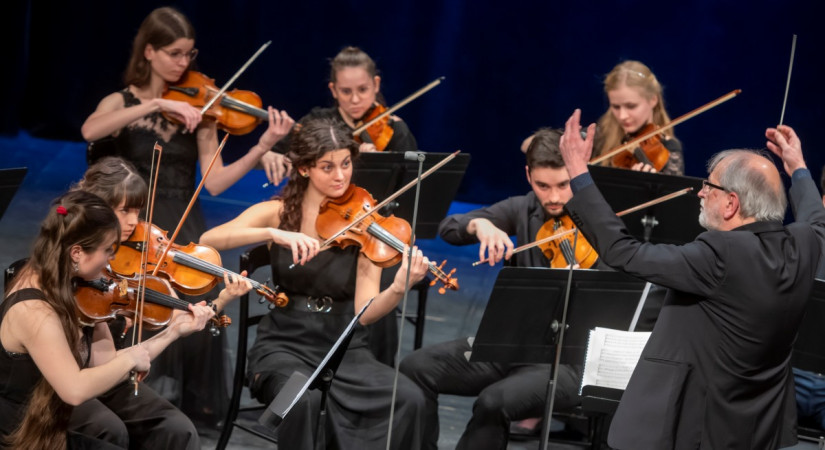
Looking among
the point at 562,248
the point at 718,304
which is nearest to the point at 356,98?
the point at 562,248

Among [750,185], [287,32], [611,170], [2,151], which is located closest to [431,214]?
[611,170]

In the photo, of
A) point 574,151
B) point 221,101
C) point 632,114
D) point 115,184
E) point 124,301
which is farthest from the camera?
point 632,114

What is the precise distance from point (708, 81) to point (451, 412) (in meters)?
3.64

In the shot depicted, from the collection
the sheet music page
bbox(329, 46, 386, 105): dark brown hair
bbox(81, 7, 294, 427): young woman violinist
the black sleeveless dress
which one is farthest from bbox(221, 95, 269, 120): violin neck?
the sheet music page

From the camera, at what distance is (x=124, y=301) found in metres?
2.88

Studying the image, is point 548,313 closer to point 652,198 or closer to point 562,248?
point 562,248

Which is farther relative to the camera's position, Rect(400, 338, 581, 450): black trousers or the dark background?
the dark background

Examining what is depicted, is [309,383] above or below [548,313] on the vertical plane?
below

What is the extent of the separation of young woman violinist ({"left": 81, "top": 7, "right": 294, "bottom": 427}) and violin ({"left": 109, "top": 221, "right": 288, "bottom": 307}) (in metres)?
0.63

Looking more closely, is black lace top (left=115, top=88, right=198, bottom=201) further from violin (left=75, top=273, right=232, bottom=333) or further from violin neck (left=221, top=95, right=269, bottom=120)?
violin (left=75, top=273, right=232, bottom=333)

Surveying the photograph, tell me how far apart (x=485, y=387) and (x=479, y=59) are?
166 inches

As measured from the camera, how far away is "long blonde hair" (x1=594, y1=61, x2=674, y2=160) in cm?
434

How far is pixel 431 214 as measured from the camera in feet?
13.4

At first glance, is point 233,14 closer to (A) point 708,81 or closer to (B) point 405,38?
(B) point 405,38
